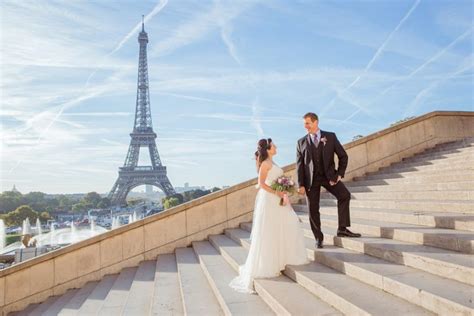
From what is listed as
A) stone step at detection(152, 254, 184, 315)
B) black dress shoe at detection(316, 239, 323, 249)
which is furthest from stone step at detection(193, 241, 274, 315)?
black dress shoe at detection(316, 239, 323, 249)

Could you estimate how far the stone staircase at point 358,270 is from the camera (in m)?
3.31

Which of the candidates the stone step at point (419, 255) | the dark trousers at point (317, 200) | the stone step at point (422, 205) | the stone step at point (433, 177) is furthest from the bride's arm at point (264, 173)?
the stone step at point (433, 177)

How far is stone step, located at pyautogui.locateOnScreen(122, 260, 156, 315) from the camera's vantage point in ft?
16.9

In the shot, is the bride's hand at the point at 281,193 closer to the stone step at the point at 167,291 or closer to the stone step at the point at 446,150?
the stone step at the point at 167,291

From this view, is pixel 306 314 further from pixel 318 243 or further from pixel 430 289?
pixel 318 243

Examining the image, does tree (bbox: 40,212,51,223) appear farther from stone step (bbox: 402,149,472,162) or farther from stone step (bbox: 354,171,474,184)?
stone step (bbox: 354,171,474,184)

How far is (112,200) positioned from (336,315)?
67.4 metres

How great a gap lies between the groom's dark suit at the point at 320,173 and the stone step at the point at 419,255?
0.48 metres

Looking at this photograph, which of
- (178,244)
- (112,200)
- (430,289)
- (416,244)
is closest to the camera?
(430,289)

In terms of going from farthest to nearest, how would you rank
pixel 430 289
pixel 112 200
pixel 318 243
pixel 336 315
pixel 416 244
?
pixel 112 200
pixel 318 243
pixel 416 244
pixel 336 315
pixel 430 289

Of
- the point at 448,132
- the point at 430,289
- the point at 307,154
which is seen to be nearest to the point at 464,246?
the point at 430,289

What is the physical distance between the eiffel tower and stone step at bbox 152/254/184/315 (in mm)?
59919

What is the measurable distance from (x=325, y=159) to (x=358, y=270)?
1.62 metres

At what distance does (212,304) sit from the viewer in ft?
15.2
